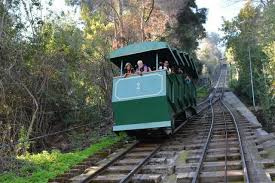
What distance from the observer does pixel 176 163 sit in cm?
952

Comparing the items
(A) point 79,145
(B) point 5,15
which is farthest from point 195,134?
(B) point 5,15

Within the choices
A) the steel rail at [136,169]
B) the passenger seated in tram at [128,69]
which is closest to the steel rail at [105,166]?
the steel rail at [136,169]

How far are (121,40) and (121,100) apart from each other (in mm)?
10206

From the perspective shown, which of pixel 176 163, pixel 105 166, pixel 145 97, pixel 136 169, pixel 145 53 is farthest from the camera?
pixel 145 53

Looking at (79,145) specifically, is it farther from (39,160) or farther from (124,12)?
(124,12)

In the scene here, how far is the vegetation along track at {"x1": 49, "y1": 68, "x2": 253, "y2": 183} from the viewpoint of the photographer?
799 cm

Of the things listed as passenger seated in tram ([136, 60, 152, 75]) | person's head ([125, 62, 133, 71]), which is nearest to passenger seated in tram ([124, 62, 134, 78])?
person's head ([125, 62, 133, 71])

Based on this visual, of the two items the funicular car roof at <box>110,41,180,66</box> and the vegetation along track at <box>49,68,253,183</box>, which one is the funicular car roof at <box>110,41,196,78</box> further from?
the vegetation along track at <box>49,68,253,183</box>

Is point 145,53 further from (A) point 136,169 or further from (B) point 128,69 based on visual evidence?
(A) point 136,169

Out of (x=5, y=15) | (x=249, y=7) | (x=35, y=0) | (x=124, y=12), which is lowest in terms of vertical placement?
(x=5, y=15)

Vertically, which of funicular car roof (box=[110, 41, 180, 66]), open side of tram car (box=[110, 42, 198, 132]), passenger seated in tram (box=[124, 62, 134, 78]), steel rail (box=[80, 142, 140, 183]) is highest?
funicular car roof (box=[110, 41, 180, 66])

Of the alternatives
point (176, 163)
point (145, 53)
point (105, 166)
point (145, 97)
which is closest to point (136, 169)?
point (105, 166)

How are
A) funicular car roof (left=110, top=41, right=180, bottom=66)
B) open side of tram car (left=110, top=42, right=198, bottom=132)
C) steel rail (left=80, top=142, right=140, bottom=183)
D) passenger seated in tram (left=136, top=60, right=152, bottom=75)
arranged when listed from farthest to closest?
1. funicular car roof (left=110, top=41, right=180, bottom=66)
2. passenger seated in tram (left=136, top=60, right=152, bottom=75)
3. open side of tram car (left=110, top=42, right=198, bottom=132)
4. steel rail (left=80, top=142, right=140, bottom=183)

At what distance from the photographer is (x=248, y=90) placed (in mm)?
43656
